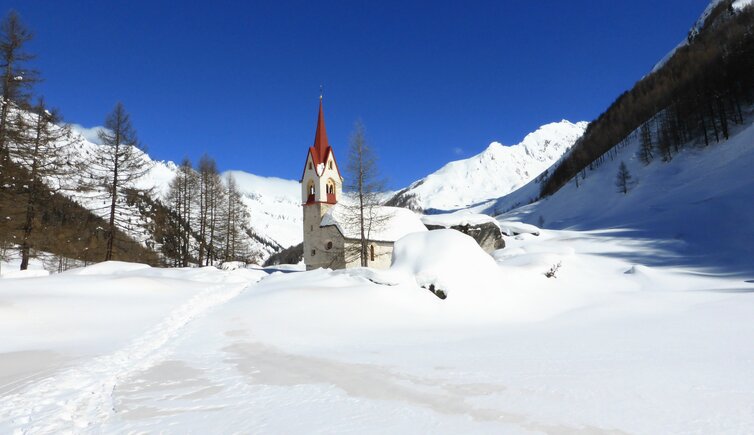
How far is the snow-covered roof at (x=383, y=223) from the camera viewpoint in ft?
103

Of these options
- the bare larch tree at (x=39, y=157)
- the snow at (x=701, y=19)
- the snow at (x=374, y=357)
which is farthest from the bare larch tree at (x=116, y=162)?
the snow at (x=701, y=19)

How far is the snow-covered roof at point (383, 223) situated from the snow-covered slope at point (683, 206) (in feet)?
57.7

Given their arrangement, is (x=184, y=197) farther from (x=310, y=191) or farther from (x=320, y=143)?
(x=320, y=143)

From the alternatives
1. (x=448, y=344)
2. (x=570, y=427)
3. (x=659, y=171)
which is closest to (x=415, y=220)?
(x=448, y=344)

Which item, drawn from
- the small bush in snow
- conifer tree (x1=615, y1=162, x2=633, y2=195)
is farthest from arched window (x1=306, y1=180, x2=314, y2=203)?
conifer tree (x1=615, y1=162, x2=633, y2=195)

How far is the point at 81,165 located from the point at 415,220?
2360 centimetres

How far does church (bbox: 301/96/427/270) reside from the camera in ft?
104

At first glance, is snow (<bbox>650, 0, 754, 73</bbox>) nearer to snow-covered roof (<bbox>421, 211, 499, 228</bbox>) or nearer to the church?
snow-covered roof (<bbox>421, 211, 499, 228</bbox>)

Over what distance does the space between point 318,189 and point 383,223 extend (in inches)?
365

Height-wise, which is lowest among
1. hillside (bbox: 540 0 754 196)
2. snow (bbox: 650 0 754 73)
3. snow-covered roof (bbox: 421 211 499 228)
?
snow-covered roof (bbox: 421 211 499 228)

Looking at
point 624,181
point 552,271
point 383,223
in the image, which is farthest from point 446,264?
point 624,181

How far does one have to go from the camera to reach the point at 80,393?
19.0 feet

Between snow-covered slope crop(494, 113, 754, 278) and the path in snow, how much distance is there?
28.3m

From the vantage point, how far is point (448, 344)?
873cm
